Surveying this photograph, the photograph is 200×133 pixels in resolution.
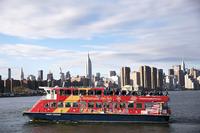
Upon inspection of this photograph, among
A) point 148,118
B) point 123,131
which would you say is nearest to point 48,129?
point 123,131

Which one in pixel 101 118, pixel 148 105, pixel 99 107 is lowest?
pixel 101 118

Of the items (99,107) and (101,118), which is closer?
(101,118)

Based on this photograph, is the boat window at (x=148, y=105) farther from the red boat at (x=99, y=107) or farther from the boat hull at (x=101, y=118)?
the boat hull at (x=101, y=118)

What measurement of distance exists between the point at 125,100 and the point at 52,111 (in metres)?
8.86

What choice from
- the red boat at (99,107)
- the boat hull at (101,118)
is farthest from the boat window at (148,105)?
the boat hull at (101,118)

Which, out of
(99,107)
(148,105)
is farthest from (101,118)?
(148,105)

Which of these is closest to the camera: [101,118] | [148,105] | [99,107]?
[148,105]

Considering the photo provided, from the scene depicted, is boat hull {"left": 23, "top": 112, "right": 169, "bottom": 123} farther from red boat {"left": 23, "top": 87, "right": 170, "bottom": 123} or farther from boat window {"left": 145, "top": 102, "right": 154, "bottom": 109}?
boat window {"left": 145, "top": 102, "right": 154, "bottom": 109}

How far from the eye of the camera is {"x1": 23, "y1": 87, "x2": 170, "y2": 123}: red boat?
4391 cm

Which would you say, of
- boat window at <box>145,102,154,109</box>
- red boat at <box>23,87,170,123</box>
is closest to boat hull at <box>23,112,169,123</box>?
red boat at <box>23,87,170,123</box>

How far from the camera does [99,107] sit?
1757 inches

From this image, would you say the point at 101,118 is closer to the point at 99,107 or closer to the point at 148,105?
the point at 99,107

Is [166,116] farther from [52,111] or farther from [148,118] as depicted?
[52,111]

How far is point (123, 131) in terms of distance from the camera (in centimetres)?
3912
